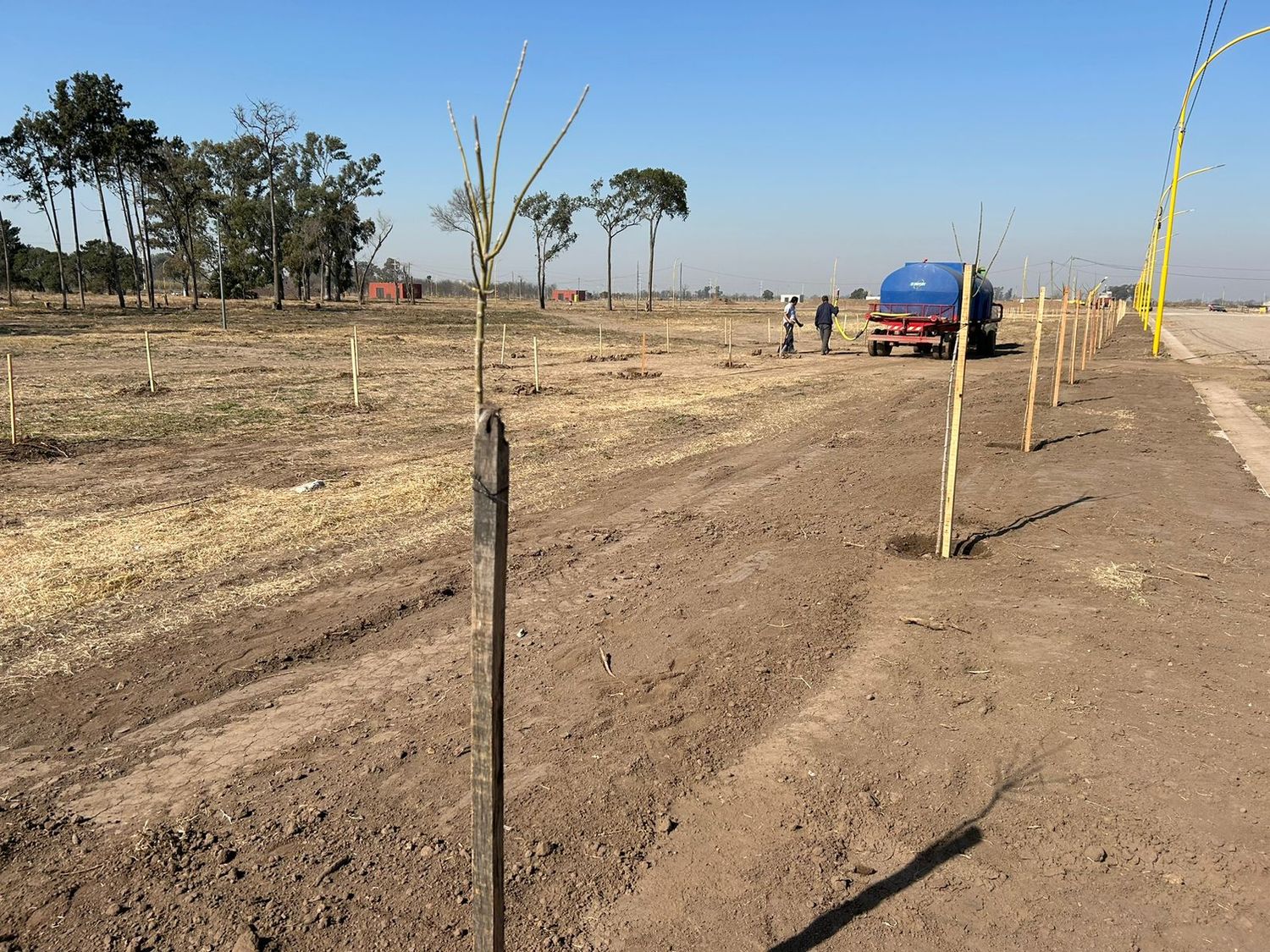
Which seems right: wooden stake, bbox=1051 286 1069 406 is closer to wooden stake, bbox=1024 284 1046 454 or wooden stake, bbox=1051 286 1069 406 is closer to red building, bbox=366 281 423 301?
wooden stake, bbox=1024 284 1046 454

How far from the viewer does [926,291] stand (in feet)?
83.6

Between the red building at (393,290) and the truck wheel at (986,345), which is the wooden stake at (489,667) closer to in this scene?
the truck wheel at (986,345)

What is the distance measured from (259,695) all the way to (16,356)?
74.5 feet

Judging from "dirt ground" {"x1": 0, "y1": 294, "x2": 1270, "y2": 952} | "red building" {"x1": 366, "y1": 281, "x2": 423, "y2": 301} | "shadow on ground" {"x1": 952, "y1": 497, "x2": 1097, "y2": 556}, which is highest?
"red building" {"x1": 366, "y1": 281, "x2": 423, "y2": 301}

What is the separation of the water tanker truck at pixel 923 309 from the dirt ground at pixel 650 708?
15921 millimetres

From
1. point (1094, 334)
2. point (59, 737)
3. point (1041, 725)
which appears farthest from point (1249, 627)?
point (1094, 334)

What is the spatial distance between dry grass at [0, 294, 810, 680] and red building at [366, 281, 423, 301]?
178 feet

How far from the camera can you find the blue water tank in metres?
25.0

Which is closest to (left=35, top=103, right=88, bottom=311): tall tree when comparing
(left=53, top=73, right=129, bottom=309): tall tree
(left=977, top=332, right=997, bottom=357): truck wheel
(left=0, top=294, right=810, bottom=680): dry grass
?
(left=53, top=73, right=129, bottom=309): tall tree

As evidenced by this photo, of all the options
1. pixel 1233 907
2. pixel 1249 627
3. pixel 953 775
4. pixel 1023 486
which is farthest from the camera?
pixel 1023 486

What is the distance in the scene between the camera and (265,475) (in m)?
9.68

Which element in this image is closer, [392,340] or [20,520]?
[20,520]

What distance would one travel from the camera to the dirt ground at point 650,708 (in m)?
3.09

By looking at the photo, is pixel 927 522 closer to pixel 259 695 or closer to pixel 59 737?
pixel 259 695
